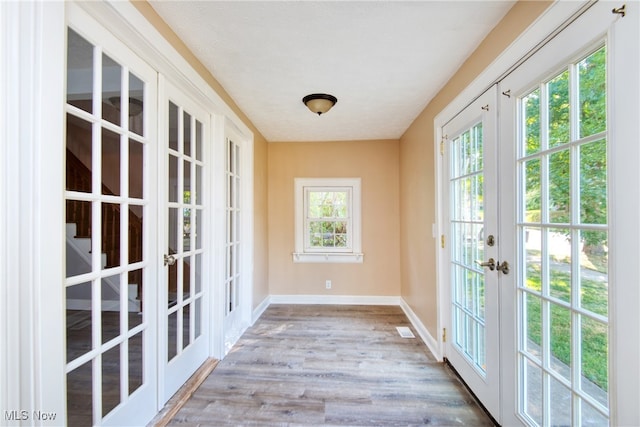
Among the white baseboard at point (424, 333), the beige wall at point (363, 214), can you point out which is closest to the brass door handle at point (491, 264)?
the white baseboard at point (424, 333)

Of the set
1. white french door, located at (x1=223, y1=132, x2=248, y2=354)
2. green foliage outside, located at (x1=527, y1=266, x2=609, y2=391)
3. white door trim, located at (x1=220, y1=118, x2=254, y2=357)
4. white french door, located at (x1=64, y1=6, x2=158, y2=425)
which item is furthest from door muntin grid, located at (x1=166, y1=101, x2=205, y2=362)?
green foliage outside, located at (x1=527, y1=266, x2=609, y2=391)

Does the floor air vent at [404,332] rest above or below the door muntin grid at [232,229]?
below

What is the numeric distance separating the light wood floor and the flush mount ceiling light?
2242mm

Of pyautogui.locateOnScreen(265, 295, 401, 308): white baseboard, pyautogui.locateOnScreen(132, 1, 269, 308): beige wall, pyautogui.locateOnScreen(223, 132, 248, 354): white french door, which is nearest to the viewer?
pyautogui.locateOnScreen(132, 1, 269, 308): beige wall

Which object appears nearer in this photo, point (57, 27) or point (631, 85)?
point (631, 85)

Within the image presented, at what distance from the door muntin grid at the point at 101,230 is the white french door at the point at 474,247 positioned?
6.64ft

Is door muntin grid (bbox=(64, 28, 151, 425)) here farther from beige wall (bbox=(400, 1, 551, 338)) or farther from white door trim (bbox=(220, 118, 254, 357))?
beige wall (bbox=(400, 1, 551, 338))

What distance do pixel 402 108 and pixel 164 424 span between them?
10.3 feet

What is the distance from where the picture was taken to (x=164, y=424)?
161 centimetres

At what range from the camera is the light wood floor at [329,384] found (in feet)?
5.59

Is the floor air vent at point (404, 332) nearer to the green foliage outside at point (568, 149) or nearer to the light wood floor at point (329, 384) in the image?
the light wood floor at point (329, 384)

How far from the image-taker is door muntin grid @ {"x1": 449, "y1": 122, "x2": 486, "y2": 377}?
182 centimetres

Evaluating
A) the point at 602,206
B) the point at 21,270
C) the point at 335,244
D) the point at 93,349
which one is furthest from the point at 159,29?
the point at 335,244

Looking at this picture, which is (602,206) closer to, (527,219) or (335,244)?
(527,219)
